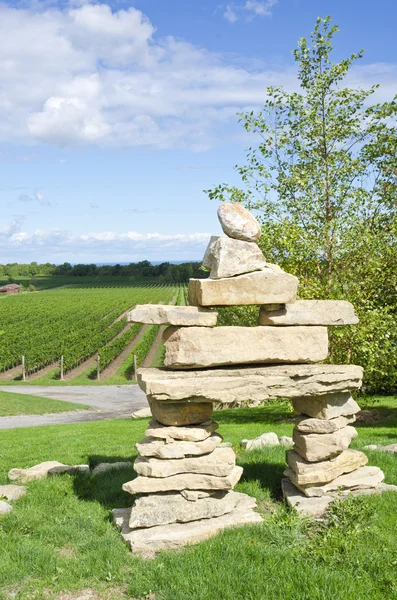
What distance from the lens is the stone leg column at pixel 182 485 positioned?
7.76 meters

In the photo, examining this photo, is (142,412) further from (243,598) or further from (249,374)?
(243,598)

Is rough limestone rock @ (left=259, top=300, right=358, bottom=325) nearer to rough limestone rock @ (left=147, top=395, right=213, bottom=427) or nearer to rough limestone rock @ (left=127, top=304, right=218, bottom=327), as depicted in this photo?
rough limestone rock @ (left=127, top=304, right=218, bottom=327)

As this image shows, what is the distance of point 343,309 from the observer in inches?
346

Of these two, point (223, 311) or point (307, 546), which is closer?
point (307, 546)

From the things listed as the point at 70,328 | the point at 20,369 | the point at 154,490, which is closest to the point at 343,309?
the point at 154,490

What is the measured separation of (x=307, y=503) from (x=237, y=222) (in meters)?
4.78

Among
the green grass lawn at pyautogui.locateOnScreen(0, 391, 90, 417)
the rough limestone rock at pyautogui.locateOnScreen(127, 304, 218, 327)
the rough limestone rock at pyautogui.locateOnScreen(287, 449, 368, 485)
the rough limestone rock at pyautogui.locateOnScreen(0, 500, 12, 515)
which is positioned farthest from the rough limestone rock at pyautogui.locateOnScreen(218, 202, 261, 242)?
the green grass lawn at pyautogui.locateOnScreen(0, 391, 90, 417)

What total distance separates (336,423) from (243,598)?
12.3 feet

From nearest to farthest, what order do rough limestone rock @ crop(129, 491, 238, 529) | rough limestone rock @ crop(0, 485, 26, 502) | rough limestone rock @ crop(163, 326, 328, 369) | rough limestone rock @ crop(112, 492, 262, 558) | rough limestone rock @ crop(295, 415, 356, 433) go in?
1. rough limestone rock @ crop(112, 492, 262, 558)
2. rough limestone rock @ crop(129, 491, 238, 529)
3. rough limestone rock @ crop(163, 326, 328, 369)
4. rough limestone rock @ crop(295, 415, 356, 433)
5. rough limestone rock @ crop(0, 485, 26, 502)

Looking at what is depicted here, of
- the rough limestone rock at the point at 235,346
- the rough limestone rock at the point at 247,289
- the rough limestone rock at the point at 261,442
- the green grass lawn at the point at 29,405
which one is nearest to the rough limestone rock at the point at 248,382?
the rough limestone rock at the point at 235,346

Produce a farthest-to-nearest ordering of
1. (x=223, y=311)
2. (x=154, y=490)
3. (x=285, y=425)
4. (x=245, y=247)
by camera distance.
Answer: (x=223, y=311)
(x=285, y=425)
(x=245, y=247)
(x=154, y=490)

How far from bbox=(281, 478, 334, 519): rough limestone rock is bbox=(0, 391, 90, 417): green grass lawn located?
77.1ft

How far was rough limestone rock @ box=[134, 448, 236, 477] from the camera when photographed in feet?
26.2

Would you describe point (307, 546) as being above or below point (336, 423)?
below
